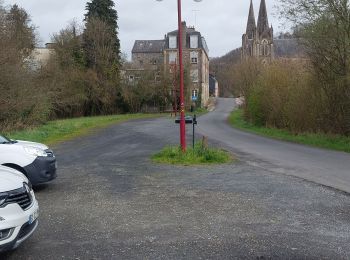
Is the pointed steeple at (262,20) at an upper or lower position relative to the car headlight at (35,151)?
upper

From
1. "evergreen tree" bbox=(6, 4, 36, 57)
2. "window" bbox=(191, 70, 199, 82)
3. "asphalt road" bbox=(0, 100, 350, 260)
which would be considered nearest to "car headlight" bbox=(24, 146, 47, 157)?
"asphalt road" bbox=(0, 100, 350, 260)

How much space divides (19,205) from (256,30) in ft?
314

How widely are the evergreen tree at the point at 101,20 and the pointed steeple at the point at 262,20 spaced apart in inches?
1679

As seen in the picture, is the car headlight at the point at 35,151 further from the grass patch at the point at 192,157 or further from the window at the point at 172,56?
the window at the point at 172,56

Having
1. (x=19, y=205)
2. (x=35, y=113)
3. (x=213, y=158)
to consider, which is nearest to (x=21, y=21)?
(x=35, y=113)

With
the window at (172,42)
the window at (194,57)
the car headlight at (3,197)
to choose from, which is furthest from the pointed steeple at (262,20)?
the car headlight at (3,197)

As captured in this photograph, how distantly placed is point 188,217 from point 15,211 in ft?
9.84

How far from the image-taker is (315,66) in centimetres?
2342

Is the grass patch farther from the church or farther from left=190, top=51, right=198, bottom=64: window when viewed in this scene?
Result: the church

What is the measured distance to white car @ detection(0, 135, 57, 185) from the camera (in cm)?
919

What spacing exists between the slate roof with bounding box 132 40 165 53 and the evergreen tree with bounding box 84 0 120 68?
29797 millimetres

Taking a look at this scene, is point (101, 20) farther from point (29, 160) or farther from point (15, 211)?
point (15, 211)

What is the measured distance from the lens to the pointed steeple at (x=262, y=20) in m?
96.1

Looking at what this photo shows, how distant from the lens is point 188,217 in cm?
736
